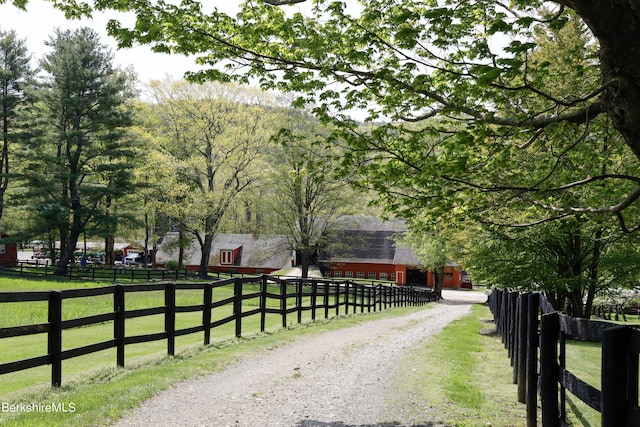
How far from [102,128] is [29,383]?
3831cm

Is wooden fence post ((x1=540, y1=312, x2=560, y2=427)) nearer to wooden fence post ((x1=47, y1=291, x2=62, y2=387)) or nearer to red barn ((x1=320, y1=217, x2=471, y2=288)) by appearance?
wooden fence post ((x1=47, y1=291, x2=62, y2=387))

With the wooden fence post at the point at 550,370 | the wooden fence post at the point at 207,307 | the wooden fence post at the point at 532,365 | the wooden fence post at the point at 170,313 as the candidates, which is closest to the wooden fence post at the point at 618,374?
the wooden fence post at the point at 550,370

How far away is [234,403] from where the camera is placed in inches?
280

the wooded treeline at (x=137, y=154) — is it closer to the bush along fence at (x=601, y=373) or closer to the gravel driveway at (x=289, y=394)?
the gravel driveway at (x=289, y=394)

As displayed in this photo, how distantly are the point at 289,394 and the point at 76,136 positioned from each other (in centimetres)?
4067

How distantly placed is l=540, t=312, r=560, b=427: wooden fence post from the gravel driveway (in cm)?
186

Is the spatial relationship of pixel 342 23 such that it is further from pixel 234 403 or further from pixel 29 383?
pixel 29 383

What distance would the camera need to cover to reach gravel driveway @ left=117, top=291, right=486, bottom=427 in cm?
→ 645

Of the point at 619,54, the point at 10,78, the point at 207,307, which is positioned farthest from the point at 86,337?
the point at 10,78

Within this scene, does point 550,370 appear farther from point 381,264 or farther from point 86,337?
point 381,264

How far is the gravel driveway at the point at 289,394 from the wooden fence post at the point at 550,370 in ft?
6.11

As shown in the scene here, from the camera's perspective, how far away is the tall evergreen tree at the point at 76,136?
143 ft

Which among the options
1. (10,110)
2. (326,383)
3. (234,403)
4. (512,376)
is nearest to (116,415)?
(234,403)

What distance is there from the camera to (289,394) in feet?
25.2
